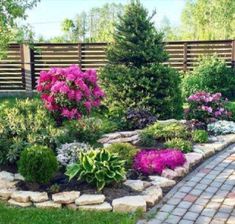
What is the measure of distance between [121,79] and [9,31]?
2661 mm

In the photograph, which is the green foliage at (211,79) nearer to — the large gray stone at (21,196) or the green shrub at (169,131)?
the green shrub at (169,131)

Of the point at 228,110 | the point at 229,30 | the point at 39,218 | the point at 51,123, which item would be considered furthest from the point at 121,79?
the point at 229,30

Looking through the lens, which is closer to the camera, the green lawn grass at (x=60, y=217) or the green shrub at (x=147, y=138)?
the green lawn grass at (x=60, y=217)

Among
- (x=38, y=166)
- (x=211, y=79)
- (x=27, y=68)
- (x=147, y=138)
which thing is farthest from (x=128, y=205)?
(x=27, y=68)

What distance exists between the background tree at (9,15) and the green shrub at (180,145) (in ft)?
13.7

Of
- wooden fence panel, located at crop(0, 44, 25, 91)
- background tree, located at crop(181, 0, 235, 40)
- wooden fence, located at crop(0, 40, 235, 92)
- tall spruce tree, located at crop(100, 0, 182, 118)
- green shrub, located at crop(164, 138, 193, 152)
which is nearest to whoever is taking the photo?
green shrub, located at crop(164, 138, 193, 152)

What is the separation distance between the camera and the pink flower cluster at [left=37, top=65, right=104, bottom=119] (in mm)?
7078

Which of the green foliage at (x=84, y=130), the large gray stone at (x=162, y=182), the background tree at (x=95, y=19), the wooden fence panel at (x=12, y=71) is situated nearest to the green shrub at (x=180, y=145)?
the green foliage at (x=84, y=130)

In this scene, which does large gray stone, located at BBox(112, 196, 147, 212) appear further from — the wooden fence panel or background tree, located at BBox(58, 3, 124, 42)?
background tree, located at BBox(58, 3, 124, 42)

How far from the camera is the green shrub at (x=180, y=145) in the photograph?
671 centimetres

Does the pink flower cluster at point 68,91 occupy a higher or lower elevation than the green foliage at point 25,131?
higher

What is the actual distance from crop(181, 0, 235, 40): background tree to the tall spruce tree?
1612 centimetres

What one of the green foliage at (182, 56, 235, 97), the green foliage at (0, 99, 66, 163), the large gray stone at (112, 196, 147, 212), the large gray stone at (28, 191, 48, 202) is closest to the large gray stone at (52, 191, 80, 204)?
the large gray stone at (28, 191, 48, 202)

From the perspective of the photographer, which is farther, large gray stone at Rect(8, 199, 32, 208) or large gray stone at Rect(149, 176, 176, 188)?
large gray stone at Rect(149, 176, 176, 188)
